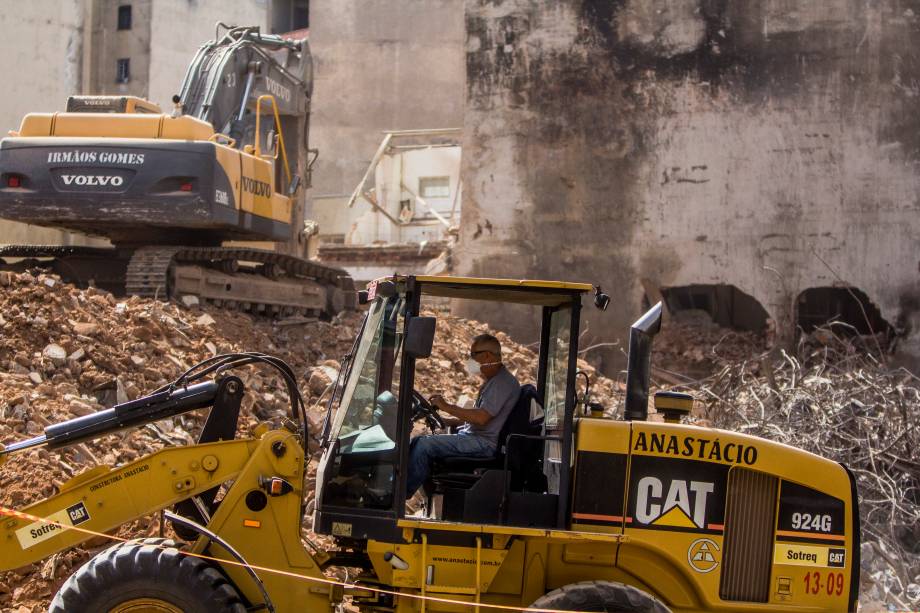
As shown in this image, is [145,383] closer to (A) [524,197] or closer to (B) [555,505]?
(B) [555,505]

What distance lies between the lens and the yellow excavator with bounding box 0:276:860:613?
237 inches

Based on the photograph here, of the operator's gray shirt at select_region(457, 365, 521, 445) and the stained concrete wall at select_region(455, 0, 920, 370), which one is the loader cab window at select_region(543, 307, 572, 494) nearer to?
the operator's gray shirt at select_region(457, 365, 521, 445)

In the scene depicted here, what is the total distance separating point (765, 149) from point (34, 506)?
484 inches

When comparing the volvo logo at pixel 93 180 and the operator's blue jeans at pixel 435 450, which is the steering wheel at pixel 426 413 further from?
the volvo logo at pixel 93 180

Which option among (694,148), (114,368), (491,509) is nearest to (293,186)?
(694,148)

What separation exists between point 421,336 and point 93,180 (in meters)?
8.53

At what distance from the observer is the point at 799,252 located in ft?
52.8

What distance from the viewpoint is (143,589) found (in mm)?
5746

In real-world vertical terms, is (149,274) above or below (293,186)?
below

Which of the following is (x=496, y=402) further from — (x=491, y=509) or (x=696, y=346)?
(x=696, y=346)

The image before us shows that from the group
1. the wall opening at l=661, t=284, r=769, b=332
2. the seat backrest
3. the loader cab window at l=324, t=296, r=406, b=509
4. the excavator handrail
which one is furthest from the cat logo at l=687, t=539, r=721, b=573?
the wall opening at l=661, t=284, r=769, b=332

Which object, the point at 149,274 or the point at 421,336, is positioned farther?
the point at 149,274

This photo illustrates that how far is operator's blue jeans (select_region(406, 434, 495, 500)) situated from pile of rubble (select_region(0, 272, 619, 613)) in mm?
2549

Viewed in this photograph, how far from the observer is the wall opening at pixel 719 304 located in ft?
54.6
